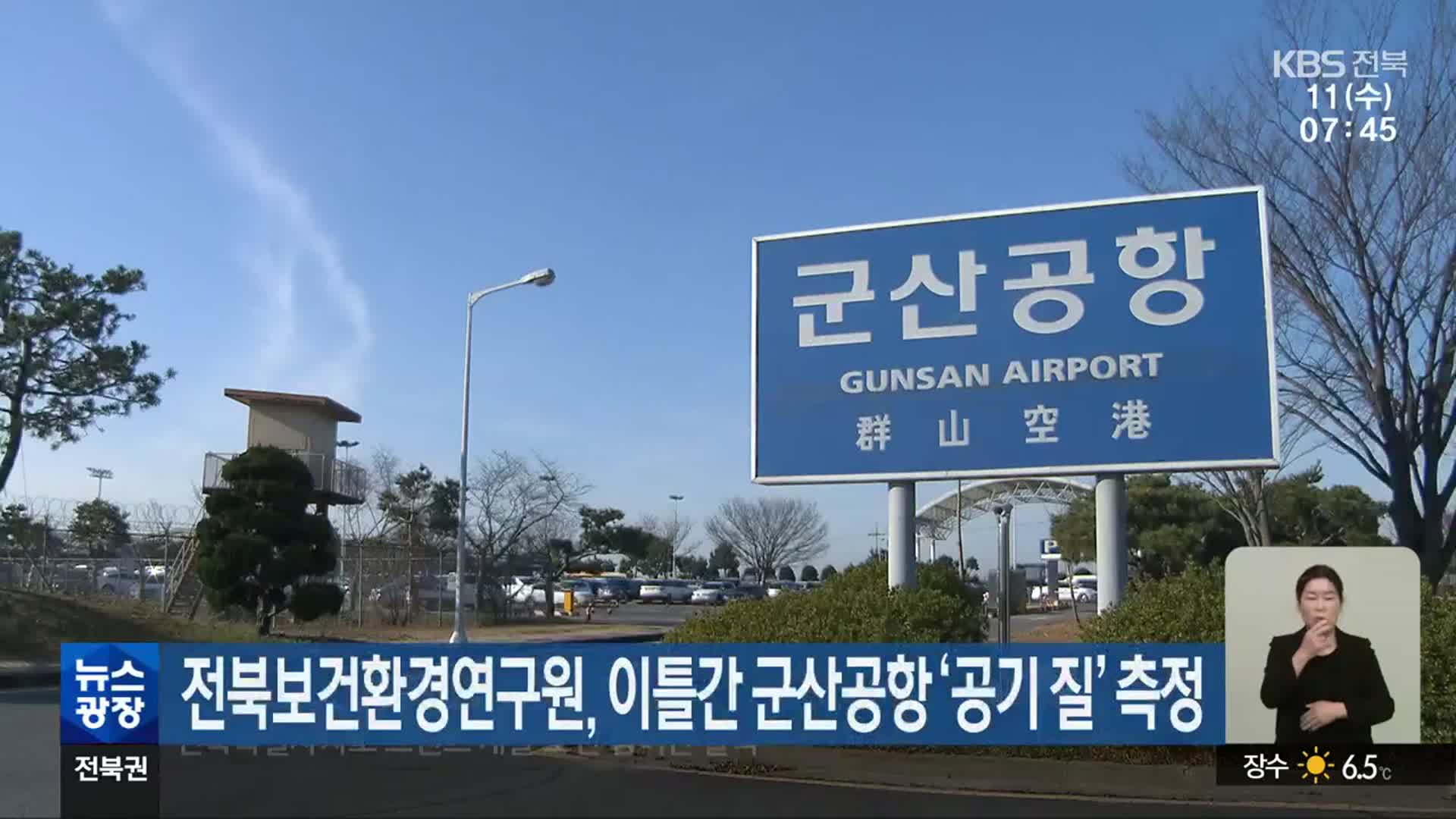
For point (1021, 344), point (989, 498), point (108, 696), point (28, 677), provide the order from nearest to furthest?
point (108, 696)
point (1021, 344)
point (28, 677)
point (989, 498)

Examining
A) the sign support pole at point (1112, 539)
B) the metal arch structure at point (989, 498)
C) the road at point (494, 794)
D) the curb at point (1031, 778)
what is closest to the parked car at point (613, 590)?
the metal arch structure at point (989, 498)

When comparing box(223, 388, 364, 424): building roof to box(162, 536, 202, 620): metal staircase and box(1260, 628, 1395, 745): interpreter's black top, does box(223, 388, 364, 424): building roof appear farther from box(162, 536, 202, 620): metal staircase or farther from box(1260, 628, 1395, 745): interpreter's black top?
box(1260, 628, 1395, 745): interpreter's black top

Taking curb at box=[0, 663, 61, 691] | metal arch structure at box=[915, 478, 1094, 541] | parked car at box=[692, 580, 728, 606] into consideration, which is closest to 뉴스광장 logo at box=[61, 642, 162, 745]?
curb at box=[0, 663, 61, 691]

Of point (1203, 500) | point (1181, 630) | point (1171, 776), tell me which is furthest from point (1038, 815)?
A: point (1203, 500)

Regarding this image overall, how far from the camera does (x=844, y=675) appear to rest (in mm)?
10688

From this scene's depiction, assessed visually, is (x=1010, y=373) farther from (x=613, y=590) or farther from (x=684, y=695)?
(x=613, y=590)

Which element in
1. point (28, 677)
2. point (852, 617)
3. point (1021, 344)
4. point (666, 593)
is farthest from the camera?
point (666, 593)

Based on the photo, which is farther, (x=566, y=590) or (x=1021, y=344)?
(x=566, y=590)

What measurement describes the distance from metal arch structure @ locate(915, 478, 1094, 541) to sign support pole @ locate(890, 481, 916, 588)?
1394 centimetres

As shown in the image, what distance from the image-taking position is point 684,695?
10.6m

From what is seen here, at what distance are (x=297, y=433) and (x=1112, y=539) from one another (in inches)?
929

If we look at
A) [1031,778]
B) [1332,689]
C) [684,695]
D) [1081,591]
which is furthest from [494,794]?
[1081,591]

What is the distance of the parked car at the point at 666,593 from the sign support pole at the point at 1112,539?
46.7 meters

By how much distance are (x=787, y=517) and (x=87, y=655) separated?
6217 cm
